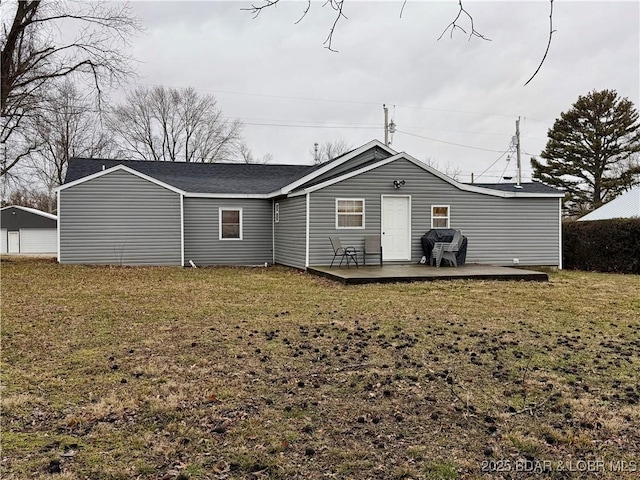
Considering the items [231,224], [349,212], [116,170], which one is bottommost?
[231,224]

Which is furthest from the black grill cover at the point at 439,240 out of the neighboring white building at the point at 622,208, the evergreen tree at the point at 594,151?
the evergreen tree at the point at 594,151

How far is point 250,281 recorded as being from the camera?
36.6 ft

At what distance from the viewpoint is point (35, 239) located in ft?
113

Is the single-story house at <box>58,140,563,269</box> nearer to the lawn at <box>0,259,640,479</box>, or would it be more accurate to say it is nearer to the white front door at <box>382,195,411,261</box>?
the white front door at <box>382,195,411,261</box>

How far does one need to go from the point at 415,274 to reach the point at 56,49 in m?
13.9

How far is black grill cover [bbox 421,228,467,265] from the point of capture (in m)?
13.7

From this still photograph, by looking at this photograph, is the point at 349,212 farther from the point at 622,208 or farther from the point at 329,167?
the point at 622,208

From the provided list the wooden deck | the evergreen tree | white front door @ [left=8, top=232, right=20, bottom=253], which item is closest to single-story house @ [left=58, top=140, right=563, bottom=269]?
the wooden deck

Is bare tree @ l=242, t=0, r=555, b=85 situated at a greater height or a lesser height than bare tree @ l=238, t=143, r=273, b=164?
lesser

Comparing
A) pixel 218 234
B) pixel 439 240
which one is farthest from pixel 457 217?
pixel 218 234

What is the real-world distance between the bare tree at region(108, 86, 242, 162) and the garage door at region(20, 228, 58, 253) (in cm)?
838

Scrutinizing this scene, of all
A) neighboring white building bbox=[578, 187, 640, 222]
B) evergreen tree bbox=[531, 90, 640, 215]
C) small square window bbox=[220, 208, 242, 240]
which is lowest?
small square window bbox=[220, 208, 242, 240]

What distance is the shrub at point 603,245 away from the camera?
1471cm

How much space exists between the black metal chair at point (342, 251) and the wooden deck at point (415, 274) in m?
0.66
